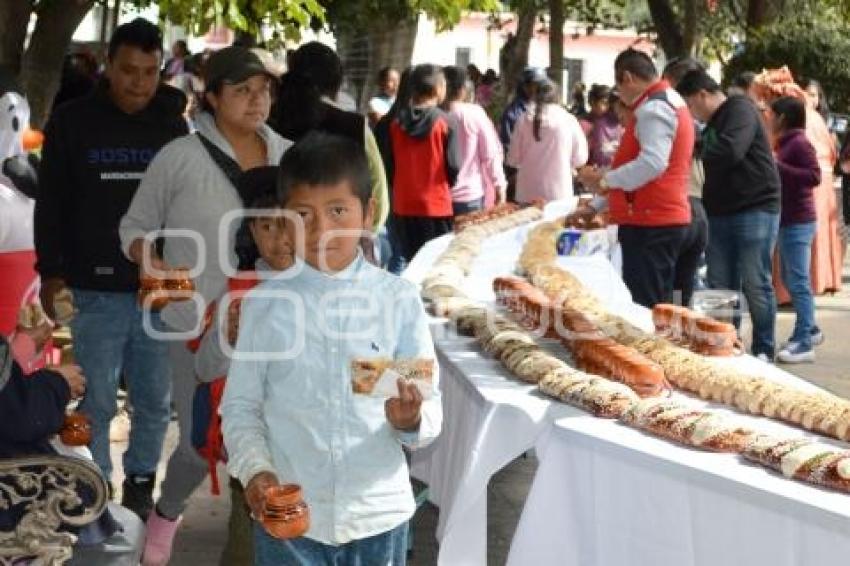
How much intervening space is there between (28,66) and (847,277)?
8393 mm

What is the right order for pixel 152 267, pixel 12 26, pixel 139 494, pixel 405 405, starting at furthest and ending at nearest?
pixel 12 26
pixel 139 494
pixel 152 267
pixel 405 405

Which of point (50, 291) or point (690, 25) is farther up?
point (690, 25)

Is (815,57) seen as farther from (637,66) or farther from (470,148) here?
(637,66)

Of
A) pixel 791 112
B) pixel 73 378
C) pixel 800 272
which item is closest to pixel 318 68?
pixel 73 378

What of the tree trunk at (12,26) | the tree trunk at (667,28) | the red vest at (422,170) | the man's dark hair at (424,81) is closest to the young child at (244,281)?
the man's dark hair at (424,81)

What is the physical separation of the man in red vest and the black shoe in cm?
313

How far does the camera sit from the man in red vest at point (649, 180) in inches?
341

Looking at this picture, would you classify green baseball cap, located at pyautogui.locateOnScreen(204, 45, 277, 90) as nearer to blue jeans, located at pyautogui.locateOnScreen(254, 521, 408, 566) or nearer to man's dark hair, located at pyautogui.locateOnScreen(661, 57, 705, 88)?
blue jeans, located at pyautogui.locateOnScreen(254, 521, 408, 566)

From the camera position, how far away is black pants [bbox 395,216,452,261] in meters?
12.2

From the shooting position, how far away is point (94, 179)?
6523 mm

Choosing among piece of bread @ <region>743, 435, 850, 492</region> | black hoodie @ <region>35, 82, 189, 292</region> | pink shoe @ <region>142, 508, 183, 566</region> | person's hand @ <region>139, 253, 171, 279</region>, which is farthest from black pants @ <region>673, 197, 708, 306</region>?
piece of bread @ <region>743, 435, 850, 492</region>

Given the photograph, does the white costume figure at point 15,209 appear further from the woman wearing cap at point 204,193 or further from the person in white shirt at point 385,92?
the person in white shirt at point 385,92

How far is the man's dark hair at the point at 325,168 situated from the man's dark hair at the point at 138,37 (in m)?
2.74

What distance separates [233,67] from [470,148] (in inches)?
289
